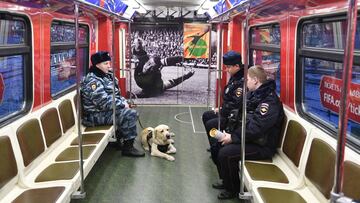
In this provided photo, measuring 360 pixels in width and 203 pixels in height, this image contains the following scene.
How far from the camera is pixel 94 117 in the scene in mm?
4934

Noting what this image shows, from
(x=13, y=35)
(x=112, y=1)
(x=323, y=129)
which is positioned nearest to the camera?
(x=323, y=129)

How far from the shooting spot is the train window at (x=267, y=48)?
461 cm

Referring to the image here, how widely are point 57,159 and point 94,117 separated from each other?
136 cm

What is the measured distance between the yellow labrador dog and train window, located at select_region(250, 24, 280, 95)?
1547mm

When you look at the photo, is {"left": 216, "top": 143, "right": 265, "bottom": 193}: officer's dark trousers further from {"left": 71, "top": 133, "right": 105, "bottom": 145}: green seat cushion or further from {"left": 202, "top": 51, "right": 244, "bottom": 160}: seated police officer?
{"left": 71, "top": 133, "right": 105, "bottom": 145}: green seat cushion

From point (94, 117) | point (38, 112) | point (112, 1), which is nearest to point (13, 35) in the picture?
point (38, 112)

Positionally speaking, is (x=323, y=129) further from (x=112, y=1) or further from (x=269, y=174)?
(x=112, y=1)

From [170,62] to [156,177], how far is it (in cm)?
495

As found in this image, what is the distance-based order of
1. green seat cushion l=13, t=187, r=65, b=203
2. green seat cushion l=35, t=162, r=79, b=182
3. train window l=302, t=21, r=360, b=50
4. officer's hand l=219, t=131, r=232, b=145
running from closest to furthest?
green seat cushion l=13, t=187, r=65, b=203, train window l=302, t=21, r=360, b=50, green seat cushion l=35, t=162, r=79, b=182, officer's hand l=219, t=131, r=232, b=145

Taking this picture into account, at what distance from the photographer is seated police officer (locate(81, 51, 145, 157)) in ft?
15.4

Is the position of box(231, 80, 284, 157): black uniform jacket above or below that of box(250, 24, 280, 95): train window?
below

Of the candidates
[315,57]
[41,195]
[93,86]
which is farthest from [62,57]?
[315,57]

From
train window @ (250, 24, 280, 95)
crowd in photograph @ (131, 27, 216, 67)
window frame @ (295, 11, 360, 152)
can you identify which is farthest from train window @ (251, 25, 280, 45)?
crowd in photograph @ (131, 27, 216, 67)

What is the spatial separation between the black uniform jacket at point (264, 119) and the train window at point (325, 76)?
379 millimetres
